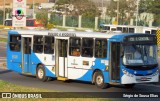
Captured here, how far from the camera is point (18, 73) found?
27.2m

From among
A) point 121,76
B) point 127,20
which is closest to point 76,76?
point 121,76

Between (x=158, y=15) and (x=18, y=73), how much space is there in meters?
66.5

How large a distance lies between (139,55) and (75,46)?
3203 millimetres

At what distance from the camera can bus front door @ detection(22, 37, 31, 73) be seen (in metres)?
24.7

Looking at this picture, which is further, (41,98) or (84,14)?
(84,14)

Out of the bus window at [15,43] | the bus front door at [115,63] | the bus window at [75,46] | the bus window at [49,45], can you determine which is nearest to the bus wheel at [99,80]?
the bus front door at [115,63]

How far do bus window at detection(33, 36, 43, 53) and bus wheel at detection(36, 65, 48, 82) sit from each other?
0.79 metres

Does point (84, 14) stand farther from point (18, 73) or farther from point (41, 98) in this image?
point (41, 98)

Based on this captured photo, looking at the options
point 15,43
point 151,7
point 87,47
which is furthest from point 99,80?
point 151,7

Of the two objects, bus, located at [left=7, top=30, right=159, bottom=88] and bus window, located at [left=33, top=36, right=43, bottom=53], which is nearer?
bus, located at [left=7, top=30, right=159, bottom=88]

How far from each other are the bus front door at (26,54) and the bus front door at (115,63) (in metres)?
5.39

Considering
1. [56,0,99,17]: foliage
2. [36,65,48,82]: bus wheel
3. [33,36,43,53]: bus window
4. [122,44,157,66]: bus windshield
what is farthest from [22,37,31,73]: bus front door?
[56,0,99,17]: foliage

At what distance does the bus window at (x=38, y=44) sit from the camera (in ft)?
79.5

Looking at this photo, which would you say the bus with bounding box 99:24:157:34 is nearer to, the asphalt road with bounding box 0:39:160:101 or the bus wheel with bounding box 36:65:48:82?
the asphalt road with bounding box 0:39:160:101
